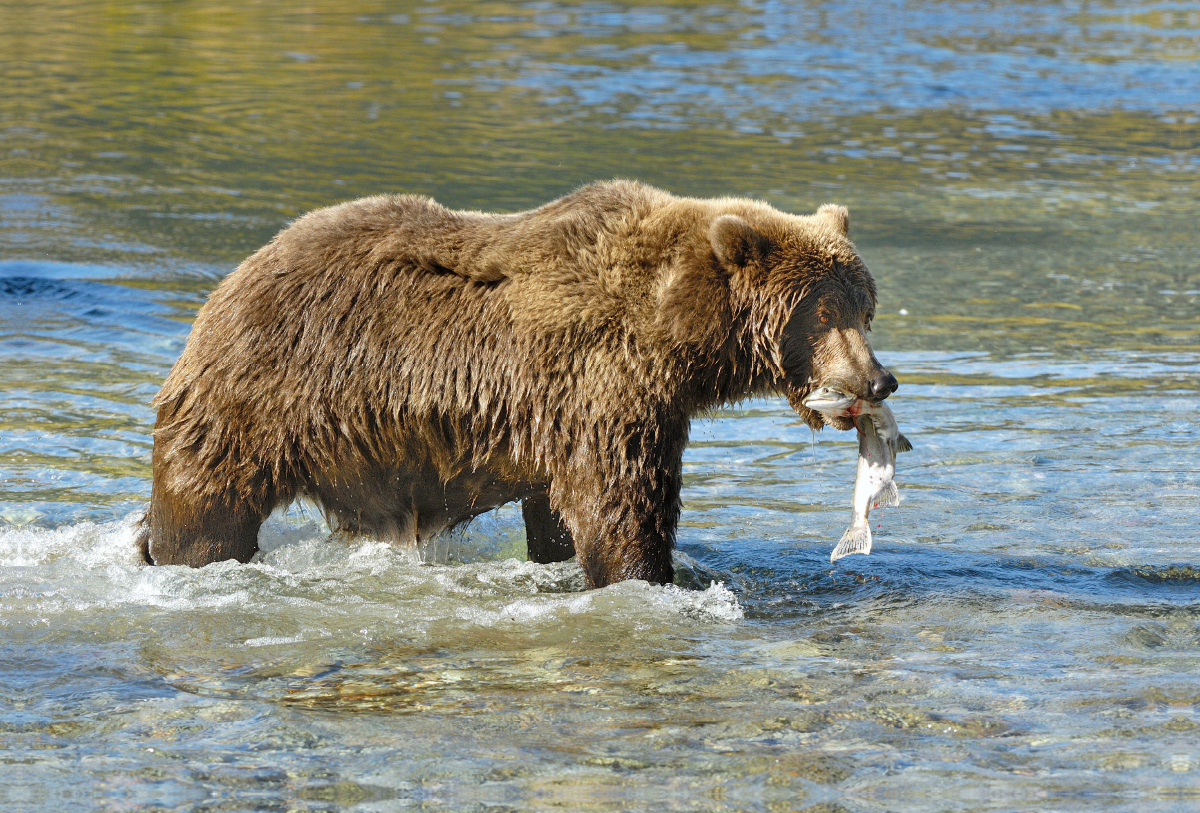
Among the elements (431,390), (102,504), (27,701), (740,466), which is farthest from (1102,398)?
(27,701)

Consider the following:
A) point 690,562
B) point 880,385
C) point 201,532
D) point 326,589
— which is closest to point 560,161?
point 690,562

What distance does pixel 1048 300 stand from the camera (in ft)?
40.3

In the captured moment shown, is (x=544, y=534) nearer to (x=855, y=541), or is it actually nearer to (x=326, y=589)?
(x=326, y=589)

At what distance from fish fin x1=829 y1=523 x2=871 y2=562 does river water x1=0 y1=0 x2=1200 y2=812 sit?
324 millimetres

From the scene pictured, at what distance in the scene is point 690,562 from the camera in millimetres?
6910

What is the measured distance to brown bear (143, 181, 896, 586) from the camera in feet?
19.2

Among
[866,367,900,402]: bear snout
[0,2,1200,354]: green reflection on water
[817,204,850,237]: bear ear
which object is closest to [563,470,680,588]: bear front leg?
[866,367,900,402]: bear snout

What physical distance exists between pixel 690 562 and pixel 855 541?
1.04 metres

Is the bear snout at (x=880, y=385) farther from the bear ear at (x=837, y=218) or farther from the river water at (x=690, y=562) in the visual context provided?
the river water at (x=690, y=562)

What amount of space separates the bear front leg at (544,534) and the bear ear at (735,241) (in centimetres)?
144

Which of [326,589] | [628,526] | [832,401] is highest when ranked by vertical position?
[832,401]

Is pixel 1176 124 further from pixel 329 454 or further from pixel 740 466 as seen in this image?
pixel 329 454

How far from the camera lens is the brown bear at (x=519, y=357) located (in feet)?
19.2

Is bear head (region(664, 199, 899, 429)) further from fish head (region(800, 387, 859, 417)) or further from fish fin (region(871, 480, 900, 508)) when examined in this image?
fish fin (region(871, 480, 900, 508))
